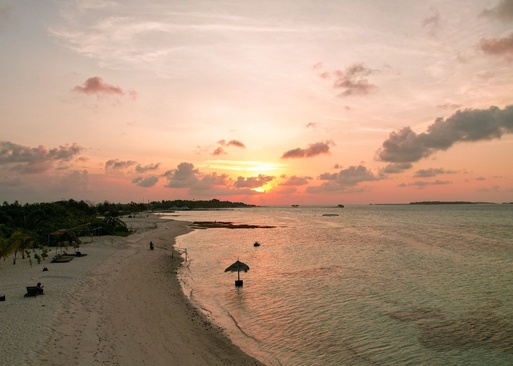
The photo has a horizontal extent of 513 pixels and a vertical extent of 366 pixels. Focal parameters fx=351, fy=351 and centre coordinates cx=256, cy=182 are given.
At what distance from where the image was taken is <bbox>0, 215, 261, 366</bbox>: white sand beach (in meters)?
15.5

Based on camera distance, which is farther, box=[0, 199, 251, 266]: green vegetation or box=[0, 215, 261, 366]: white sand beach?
box=[0, 199, 251, 266]: green vegetation

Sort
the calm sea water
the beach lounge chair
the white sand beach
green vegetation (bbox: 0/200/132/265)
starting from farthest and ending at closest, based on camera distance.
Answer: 1. green vegetation (bbox: 0/200/132/265)
2. the beach lounge chair
3. the calm sea water
4. the white sand beach

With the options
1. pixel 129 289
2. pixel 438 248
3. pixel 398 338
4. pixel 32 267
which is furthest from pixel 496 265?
pixel 32 267

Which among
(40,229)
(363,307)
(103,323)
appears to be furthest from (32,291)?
(40,229)

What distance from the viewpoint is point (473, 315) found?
2425 centimetres

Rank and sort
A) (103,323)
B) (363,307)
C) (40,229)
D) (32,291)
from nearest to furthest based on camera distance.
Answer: (103,323)
(32,291)
(363,307)
(40,229)

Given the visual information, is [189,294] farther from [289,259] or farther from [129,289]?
[289,259]

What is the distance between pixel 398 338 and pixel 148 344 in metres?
13.8

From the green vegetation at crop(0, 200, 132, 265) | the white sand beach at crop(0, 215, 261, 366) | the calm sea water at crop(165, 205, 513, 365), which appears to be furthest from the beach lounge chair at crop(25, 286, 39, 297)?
the green vegetation at crop(0, 200, 132, 265)

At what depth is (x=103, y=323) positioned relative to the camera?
19266 mm

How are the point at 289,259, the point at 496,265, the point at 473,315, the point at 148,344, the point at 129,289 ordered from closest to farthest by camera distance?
the point at 148,344
the point at 473,315
the point at 129,289
the point at 496,265
the point at 289,259

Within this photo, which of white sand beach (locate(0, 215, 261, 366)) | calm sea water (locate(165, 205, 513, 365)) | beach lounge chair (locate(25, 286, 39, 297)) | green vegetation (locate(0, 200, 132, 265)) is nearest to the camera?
white sand beach (locate(0, 215, 261, 366))

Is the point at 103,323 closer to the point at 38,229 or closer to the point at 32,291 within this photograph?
the point at 32,291

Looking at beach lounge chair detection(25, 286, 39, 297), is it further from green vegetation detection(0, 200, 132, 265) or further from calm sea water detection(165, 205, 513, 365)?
green vegetation detection(0, 200, 132, 265)
